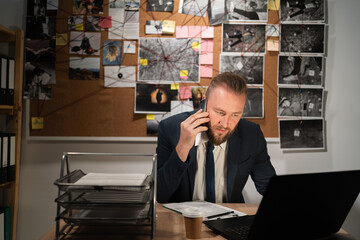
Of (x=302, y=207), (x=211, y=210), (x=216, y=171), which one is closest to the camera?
(x=302, y=207)

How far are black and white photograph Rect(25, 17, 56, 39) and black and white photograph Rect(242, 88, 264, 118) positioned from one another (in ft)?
4.73

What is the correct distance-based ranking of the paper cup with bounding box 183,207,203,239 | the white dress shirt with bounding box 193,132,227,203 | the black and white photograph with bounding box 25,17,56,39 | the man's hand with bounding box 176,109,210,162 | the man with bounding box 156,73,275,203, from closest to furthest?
the paper cup with bounding box 183,207,203,239 → the man's hand with bounding box 176,109,210,162 → the man with bounding box 156,73,275,203 → the white dress shirt with bounding box 193,132,227,203 → the black and white photograph with bounding box 25,17,56,39

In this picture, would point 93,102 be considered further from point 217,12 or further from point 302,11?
point 302,11

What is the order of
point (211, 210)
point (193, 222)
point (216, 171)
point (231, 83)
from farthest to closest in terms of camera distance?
point (216, 171)
point (231, 83)
point (211, 210)
point (193, 222)

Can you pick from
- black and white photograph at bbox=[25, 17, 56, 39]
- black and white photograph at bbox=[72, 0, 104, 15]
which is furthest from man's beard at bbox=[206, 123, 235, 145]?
black and white photograph at bbox=[25, 17, 56, 39]

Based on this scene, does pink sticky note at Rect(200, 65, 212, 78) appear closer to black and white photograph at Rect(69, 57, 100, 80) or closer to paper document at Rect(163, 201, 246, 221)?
black and white photograph at Rect(69, 57, 100, 80)

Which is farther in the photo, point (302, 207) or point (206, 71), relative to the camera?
point (206, 71)

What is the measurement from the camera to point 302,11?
2396 mm

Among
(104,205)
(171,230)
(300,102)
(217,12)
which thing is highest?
(217,12)

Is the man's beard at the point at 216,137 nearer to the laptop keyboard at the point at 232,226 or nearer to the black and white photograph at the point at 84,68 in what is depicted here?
the laptop keyboard at the point at 232,226

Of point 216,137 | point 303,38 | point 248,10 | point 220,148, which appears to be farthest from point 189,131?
point 303,38

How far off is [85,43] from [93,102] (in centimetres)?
41

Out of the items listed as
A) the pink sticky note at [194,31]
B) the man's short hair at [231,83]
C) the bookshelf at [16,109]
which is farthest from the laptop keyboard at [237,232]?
the bookshelf at [16,109]

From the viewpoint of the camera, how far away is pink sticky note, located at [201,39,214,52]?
237 centimetres
